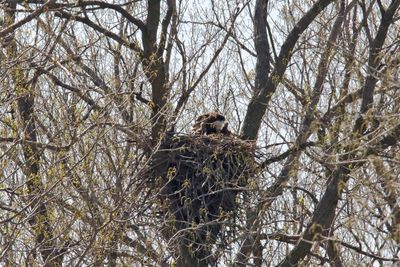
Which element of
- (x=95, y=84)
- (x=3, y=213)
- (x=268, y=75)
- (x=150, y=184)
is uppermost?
(x=268, y=75)

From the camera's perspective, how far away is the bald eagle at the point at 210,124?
1030cm

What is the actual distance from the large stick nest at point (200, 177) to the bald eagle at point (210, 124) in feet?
1.96

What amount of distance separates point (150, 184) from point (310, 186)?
1.57 m

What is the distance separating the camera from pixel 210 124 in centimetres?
1052

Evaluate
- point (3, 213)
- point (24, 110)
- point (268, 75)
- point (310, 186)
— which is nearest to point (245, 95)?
point (268, 75)

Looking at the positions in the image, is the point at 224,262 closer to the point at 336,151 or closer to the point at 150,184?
the point at 150,184

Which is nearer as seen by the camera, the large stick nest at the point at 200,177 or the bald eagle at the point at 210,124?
the large stick nest at the point at 200,177

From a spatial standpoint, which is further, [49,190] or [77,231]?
[77,231]

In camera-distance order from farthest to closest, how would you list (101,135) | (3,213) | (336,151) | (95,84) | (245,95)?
(245,95)
(95,84)
(3,213)
(101,135)
(336,151)

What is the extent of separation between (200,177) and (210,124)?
1088 mm

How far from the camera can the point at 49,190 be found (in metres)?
8.09

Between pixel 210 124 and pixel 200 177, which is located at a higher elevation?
pixel 210 124

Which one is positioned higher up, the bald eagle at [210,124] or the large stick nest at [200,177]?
the bald eagle at [210,124]

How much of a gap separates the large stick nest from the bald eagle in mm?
598
